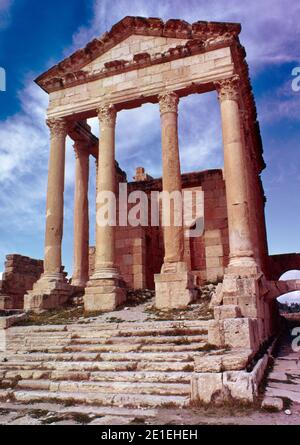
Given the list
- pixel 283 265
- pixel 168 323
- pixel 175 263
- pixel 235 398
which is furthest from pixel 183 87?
pixel 283 265

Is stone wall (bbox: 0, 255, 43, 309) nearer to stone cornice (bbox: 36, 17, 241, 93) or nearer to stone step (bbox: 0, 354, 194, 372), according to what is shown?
stone cornice (bbox: 36, 17, 241, 93)

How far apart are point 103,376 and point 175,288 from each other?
5861 mm

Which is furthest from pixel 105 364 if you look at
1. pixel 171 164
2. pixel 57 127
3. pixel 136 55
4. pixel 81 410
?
pixel 136 55

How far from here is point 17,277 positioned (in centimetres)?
2159

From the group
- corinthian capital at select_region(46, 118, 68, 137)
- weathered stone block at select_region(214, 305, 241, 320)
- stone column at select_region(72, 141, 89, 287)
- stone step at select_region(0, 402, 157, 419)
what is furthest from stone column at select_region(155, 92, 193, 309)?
stone step at select_region(0, 402, 157, 419)

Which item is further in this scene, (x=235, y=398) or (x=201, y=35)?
(x=201, y=35)

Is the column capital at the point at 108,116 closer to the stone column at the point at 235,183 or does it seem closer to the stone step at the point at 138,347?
the stone column at the point at 235,183

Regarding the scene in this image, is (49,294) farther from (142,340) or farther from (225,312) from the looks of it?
(225,312)

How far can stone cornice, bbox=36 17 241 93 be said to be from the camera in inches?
624

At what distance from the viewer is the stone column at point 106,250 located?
49.5ft

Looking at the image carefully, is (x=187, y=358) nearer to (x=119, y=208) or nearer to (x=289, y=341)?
(x=289, y=341)

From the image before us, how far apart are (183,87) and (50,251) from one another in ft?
27.9

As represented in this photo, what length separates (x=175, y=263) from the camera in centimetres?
1462

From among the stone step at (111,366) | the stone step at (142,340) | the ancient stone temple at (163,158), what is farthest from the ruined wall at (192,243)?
the stone step at (111,366)
